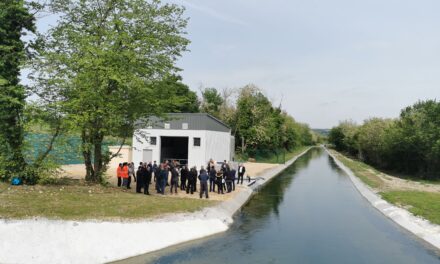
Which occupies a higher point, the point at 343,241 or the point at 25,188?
the point at 25,188

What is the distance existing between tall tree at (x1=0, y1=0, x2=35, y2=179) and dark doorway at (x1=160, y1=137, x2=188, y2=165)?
1822cm

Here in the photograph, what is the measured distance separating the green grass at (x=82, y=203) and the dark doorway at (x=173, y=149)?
56.2 ft

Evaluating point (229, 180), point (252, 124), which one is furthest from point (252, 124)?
point (229, 180)

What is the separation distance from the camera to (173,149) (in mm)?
42094

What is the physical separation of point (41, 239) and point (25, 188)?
750 centimetres

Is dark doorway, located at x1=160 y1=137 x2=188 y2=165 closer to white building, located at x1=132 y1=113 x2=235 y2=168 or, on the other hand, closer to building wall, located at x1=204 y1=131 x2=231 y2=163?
white building, located at x1=132 y1=113 x2=235 y2=168

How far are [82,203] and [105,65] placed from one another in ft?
26.1

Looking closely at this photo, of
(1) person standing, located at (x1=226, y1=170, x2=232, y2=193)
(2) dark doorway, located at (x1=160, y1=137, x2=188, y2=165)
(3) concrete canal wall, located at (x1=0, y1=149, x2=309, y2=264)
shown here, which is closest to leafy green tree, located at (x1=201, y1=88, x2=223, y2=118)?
(2) dark doorway, located at (x1=160, y1=137, x2=188, y2=165)

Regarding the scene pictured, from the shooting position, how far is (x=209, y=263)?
1408 centimetres

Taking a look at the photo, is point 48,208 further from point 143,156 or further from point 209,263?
point 143,156

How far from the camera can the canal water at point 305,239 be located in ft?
49.4

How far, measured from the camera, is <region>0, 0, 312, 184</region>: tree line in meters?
21.3

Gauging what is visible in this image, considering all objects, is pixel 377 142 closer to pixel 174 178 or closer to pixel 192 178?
pixel 192 178

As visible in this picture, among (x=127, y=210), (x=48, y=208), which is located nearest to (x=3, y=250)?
(x=48, y=208)
